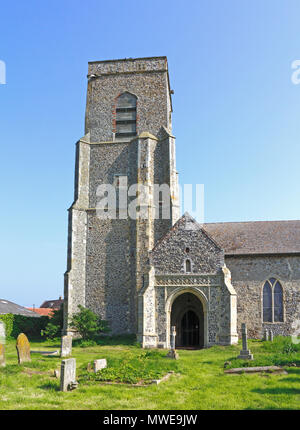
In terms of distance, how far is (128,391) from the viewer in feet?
36.9

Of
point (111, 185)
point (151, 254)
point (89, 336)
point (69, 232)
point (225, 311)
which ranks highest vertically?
point (111, 185)

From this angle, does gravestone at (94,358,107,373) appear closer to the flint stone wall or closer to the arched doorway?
the arched doorway

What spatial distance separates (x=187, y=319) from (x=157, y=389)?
14.8 m

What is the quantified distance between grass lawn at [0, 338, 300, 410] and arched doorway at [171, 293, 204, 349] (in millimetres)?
8650

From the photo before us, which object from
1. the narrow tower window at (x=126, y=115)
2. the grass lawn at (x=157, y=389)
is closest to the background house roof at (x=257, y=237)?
the narrow tower window at (x=126, y=115)

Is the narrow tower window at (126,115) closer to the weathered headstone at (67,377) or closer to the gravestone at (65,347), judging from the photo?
the gravestone at (65,347)

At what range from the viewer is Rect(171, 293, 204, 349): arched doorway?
25.7 m

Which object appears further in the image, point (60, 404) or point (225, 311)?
point (225, 311)

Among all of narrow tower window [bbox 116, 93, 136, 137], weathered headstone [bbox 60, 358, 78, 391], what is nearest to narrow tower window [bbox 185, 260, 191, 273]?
narrow tower window [bbox 116, 93, 136, 137]

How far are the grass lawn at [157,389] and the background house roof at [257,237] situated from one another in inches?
405

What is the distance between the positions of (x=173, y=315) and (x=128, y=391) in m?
14.4

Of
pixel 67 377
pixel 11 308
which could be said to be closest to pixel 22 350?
pixel 67 377
